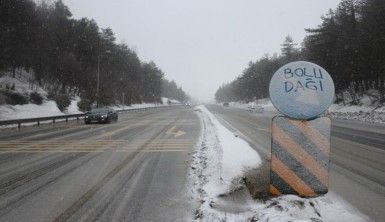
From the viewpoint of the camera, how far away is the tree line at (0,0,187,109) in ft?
156

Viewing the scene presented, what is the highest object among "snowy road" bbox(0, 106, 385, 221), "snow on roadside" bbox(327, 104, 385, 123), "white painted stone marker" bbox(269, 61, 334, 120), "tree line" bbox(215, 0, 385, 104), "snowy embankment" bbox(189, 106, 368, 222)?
"tree line" bbox(215, 0, 385, 104)

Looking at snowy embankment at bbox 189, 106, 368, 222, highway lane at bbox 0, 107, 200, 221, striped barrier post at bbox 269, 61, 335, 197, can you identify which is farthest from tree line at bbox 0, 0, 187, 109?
striped barrier post at bbox 269, 61, 335, 197

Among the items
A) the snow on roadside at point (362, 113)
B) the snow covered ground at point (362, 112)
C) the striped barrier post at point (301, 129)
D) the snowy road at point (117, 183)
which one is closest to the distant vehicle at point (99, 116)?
the snowy road at point (117, 183)

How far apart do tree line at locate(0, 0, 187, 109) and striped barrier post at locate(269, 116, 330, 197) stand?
128 ft

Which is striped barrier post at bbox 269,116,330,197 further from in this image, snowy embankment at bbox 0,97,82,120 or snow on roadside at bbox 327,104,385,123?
snowy embankment at bbox 0,97,82,120

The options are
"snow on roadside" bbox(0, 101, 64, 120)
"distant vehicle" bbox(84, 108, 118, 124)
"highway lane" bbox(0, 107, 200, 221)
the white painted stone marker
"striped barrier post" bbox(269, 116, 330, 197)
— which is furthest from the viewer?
"snow on roadside" bbox(0, 101, 64, 120)

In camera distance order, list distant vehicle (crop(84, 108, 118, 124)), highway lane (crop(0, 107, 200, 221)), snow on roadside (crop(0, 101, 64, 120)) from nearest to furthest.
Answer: highway lane (crop(0, 107, 200, 221)), distant vehicle (crop(84, 108, 118, 124)), snow on roadside (crop(0, 101, 64, 120))

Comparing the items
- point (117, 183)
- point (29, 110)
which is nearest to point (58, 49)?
point (29, 110)

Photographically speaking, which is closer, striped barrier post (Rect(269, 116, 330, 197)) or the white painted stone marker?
the white painted stone marker

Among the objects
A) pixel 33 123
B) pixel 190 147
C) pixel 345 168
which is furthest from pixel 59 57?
pixel 345 168

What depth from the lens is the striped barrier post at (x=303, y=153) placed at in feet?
19.5

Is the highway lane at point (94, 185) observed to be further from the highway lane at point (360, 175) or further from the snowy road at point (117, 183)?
the highway lane at point (360, 175)

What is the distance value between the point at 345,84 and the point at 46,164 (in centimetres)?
5826

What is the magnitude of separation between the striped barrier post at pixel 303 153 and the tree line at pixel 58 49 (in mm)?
39138
